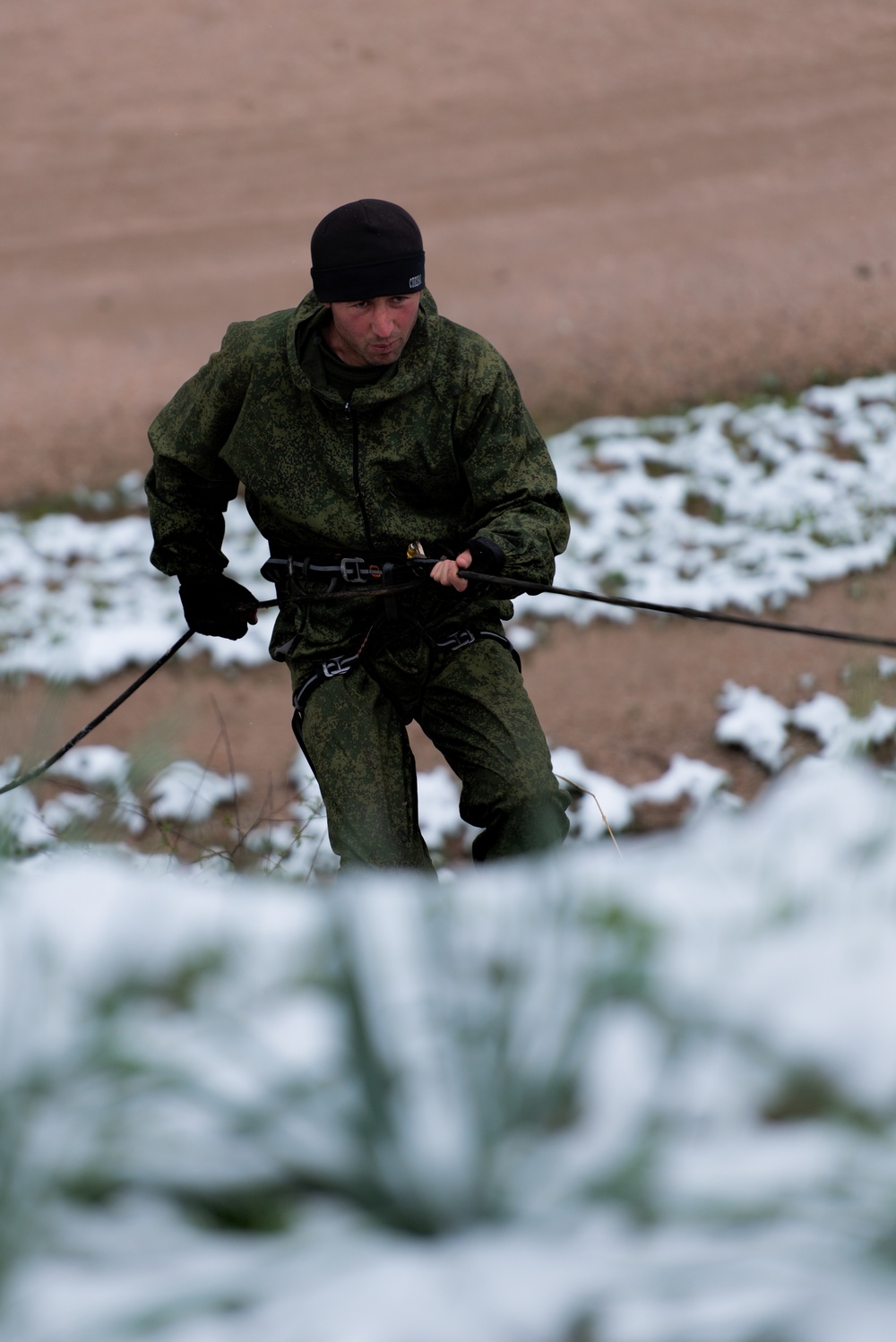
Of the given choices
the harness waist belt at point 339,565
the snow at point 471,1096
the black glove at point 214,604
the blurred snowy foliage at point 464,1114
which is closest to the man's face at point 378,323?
the harness waist belt at point 339,565

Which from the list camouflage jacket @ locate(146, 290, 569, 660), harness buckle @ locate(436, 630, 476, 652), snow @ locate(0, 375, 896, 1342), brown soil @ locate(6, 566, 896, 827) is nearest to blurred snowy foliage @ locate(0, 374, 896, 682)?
brown soil @ locate(6, 566, 896, 827)

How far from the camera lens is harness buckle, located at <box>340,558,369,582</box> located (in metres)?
3.45

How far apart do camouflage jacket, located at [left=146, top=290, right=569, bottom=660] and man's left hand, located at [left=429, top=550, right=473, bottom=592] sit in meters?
0.10

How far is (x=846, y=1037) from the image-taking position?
3.19ft

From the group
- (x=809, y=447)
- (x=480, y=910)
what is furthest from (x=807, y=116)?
(x=480, y=910)

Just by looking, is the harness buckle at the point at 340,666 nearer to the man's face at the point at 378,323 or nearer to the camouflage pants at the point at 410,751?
the camouflage pants at the point at 410,751

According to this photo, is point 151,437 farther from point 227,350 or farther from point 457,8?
point 457,8

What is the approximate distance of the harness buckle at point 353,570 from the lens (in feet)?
11.3

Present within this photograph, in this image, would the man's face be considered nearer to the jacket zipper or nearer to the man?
the man

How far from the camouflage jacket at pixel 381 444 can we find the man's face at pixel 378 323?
64 mm

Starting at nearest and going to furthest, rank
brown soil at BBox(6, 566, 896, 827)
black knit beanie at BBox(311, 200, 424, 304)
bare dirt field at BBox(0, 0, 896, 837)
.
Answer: black knit beanie at BBox(311, 200, 424, 304) < brown soil at BBox(6, 566, 896, 827) < bare dirt field at BBox(0, 0, 896, 837)

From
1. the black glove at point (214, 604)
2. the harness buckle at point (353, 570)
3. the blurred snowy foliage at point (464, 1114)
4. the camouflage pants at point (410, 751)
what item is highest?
the black glove at point (214, 604)

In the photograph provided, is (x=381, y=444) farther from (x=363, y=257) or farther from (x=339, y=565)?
(x=363, y=257)

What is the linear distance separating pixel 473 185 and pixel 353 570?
8.30 metres
